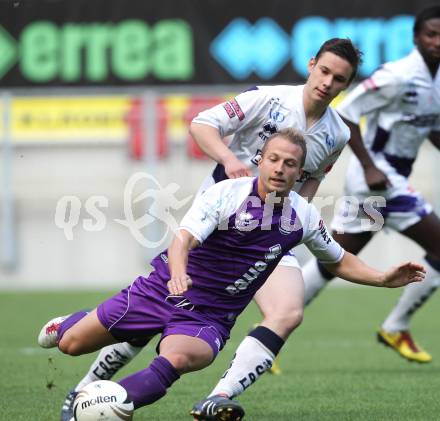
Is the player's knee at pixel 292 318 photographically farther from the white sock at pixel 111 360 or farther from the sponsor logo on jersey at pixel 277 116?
the sponsor logo on jersey at pixel 277 116

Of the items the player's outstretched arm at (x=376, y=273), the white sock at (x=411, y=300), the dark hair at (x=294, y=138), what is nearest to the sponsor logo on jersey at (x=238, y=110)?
the dark hair at (x=294, y=138)

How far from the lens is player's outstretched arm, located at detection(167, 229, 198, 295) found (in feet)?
15.0

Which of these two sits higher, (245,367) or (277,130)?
(277,130)

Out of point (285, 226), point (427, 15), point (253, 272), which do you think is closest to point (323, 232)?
point (285, 226)

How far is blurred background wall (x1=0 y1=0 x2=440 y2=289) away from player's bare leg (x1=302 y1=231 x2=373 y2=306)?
7007 millimetres

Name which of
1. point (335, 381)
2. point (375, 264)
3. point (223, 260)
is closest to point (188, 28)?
point (375, 264)

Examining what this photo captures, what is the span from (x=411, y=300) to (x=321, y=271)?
794mm

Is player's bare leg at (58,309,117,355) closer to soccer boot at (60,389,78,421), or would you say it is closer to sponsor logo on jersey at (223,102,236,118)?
soccer boot at (60,389,78,421)

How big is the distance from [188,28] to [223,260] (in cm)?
1088

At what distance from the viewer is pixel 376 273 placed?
522 centimetres

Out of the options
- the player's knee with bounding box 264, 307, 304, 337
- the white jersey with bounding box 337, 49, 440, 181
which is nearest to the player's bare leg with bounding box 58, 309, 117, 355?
the player's knee with bounding box 264, 307, 304, 337

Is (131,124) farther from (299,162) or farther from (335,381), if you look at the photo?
(299,162)

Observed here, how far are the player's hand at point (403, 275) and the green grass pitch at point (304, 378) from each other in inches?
31.7

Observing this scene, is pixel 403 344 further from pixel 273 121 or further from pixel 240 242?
pixel 240 242
